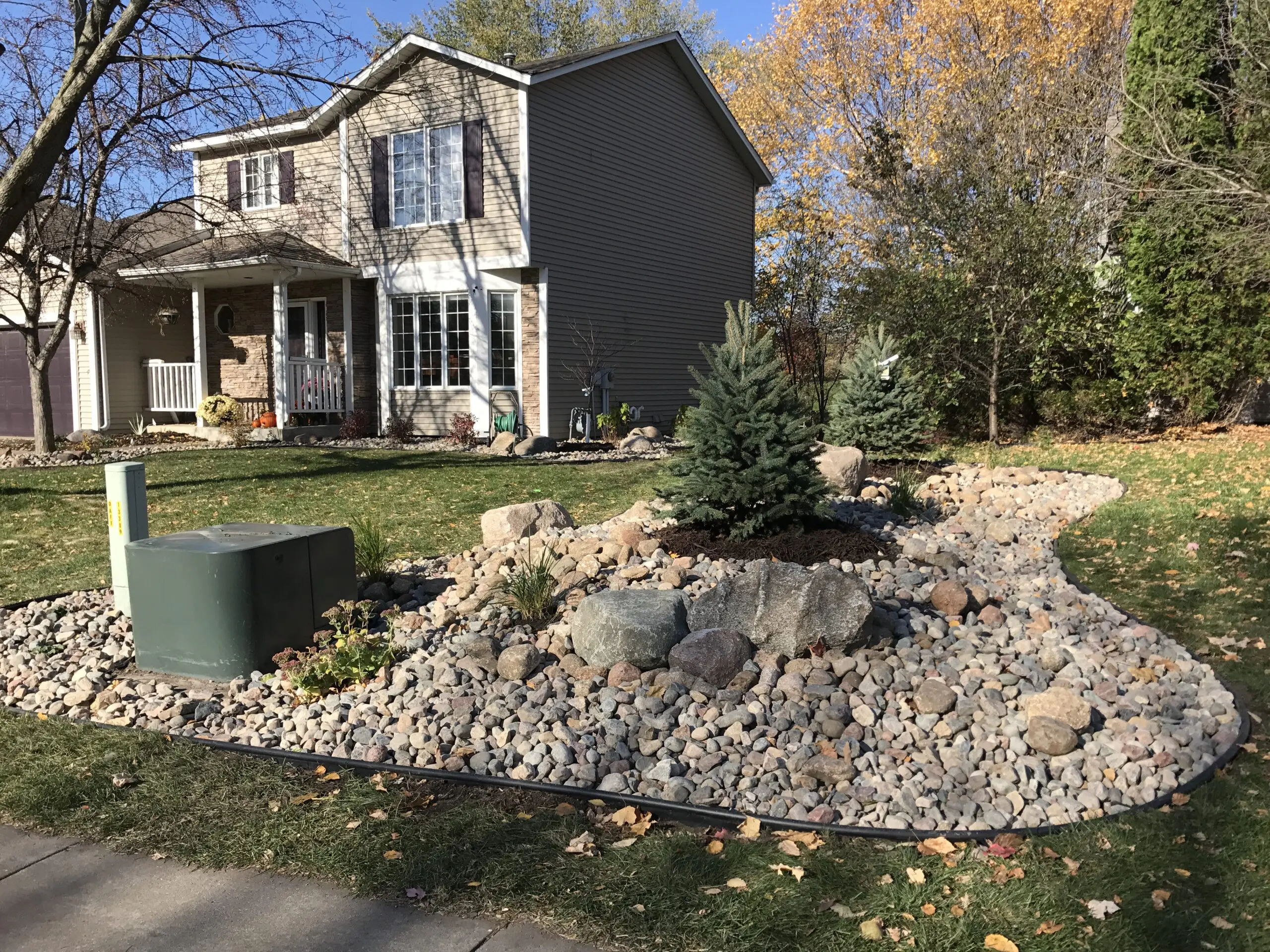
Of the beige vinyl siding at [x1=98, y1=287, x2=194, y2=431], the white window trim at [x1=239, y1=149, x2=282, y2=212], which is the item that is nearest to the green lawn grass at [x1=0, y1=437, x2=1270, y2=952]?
the white window trim at [x1=239, y1=149, x2=282, y2=212]

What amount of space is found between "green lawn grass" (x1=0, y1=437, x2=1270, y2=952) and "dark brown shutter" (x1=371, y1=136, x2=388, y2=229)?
13277mm

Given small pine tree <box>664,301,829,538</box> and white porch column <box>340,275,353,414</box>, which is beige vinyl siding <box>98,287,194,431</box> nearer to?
white porch column <box>340,275,353,414</box>

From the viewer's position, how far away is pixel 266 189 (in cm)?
1764

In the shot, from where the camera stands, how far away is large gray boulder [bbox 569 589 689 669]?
4250mm

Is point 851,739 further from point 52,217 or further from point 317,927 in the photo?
point 52,217

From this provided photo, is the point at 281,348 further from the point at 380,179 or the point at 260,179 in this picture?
the point at 260,179

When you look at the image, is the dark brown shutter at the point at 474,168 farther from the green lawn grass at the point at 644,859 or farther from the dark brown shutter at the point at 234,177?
the green lawn grass at the point at 644,859

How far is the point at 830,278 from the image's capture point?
24.2 meters

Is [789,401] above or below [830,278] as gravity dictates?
below

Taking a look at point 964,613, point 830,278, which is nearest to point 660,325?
point 830,278

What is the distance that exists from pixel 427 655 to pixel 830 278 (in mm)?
21379

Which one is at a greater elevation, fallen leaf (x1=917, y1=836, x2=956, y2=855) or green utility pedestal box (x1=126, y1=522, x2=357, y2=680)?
green utility pedestal box (x1=126, y1=522, x2=357, y2=680)

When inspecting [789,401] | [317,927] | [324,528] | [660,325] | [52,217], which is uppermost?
[52,217]

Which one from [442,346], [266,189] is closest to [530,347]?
[442,346]
